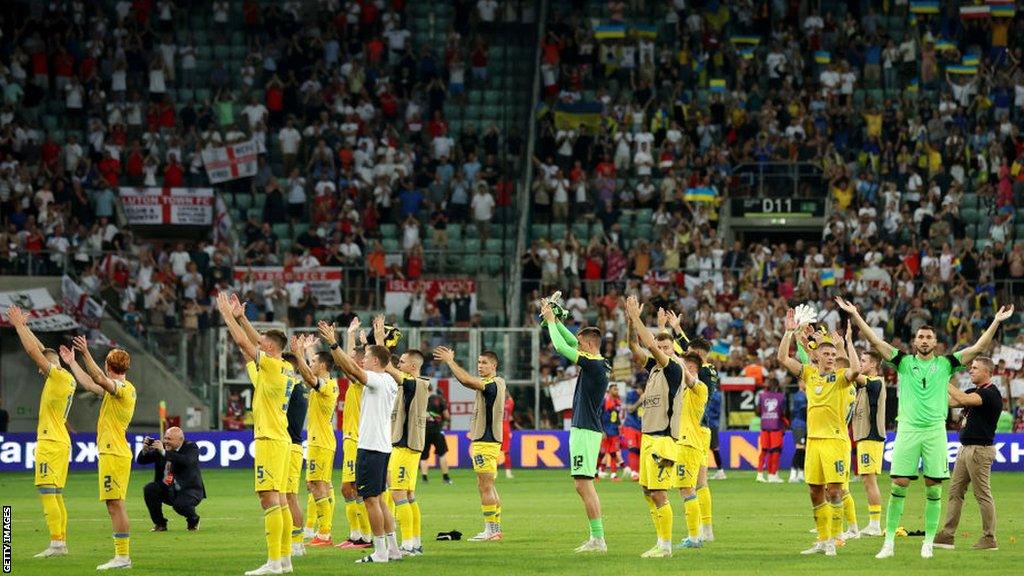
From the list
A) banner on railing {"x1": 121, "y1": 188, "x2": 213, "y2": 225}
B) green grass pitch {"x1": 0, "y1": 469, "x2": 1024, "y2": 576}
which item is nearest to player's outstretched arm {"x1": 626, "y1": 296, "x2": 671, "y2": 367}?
green grass pitch {"x1": 0, "y1": 469, "x2": 1024, "y2": 576}

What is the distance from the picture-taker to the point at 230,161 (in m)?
48.4

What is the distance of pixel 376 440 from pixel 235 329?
2.30 metres

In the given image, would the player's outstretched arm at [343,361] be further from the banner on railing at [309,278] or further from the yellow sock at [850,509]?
the banner on railing at [309,278]

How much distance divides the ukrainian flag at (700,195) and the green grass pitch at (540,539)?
558 inches

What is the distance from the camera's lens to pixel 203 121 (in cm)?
4972

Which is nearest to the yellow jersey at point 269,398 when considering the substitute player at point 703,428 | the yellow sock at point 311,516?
the yellow sock at point 311,516

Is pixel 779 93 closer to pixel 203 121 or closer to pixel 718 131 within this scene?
pixel 718 131

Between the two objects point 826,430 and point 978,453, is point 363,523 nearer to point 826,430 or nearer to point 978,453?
point 826,430

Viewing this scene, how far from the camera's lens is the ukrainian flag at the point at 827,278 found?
44281mm

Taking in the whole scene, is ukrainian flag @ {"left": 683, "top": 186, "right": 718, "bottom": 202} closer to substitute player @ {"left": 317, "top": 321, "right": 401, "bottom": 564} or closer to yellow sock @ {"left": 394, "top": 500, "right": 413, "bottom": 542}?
yellow sock @ {"left": 394, "top": 500, "right": 413, "bottom": 542}

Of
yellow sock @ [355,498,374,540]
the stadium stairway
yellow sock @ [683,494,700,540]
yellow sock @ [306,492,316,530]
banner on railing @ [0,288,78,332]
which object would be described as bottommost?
the stadium stairway

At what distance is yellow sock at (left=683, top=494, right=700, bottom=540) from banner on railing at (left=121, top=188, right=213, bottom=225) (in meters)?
28.1

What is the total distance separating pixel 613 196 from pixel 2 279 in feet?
54.0

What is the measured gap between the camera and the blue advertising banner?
1558 inches
